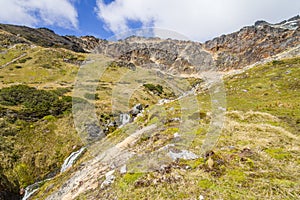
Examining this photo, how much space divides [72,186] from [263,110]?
19.3 meters

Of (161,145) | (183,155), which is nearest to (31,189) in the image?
(161,145)

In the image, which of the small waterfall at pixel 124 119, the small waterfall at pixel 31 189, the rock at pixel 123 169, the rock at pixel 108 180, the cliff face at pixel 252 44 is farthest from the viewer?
the cliff face at pixel 252 44

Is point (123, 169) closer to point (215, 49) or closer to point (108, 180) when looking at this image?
point (108, 180)

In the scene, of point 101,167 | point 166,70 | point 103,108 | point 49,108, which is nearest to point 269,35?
point 166,70

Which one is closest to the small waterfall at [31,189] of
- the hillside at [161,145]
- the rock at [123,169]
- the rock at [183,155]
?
the hillside at [161,145]

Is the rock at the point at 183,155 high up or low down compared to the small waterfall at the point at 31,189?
up

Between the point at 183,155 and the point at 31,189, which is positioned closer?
the point at 183,155

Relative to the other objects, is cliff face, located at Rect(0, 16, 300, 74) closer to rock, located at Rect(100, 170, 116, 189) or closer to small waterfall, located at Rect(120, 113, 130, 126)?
small waterfall, located at Rect(120, 113, 130, 126)

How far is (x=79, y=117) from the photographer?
37375 millimetres

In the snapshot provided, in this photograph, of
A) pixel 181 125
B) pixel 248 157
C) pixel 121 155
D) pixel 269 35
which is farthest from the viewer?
pixel 269 35

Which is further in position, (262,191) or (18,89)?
(18,89)

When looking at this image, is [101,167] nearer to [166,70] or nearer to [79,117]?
[79,117]

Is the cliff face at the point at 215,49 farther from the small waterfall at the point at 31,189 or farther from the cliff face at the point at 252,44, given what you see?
the small waterfall at the point at 31,189

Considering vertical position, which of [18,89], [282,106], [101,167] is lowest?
[101,167]
